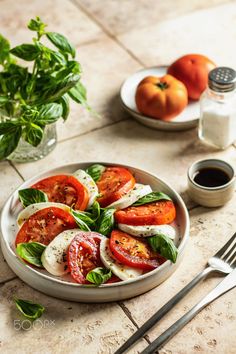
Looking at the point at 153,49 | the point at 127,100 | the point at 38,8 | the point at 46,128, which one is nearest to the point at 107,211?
the point at 46,128

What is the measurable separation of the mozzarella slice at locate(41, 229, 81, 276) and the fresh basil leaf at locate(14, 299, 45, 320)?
10 cm

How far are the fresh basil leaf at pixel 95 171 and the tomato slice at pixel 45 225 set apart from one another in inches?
9.3

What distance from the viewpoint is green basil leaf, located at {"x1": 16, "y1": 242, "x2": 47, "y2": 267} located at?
1827 mm

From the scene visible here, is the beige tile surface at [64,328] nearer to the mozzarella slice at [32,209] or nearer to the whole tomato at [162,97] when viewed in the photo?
the mozzarella slice at [32,209]

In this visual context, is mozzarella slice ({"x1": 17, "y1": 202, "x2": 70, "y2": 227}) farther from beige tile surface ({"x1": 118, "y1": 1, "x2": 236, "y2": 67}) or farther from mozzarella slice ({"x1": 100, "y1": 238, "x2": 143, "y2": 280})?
beige tile surface ({"x1": 118, "y1": 1, "x2": 236, "y2": 67})

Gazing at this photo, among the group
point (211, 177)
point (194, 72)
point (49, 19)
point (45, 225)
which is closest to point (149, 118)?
point (194, 72)

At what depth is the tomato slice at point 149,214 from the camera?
190 centimetres

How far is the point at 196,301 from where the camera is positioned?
5.98 feet

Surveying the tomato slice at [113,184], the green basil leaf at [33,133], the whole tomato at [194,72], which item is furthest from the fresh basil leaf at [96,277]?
the whole tomato at [194,72]

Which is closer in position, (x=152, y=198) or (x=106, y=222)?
(x=106, y=222)

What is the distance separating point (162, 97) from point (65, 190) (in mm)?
640

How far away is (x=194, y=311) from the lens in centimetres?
175

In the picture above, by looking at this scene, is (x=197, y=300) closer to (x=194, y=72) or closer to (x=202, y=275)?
(x=202, y=275)

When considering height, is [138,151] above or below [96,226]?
below
